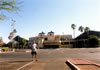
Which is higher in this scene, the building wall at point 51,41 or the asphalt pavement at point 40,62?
the building wall at point 51,41

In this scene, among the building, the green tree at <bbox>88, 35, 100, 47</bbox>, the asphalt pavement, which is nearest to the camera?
the asphalt pavement

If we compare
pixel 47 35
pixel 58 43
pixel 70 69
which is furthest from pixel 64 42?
pixel 70 69

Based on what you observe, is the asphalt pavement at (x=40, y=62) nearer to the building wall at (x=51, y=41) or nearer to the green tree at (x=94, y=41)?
the green tree at (x=94, y=41)

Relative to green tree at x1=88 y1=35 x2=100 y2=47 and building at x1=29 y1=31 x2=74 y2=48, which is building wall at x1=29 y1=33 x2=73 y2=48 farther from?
green tree at x1=88 y1=35 x2=100 y2=47

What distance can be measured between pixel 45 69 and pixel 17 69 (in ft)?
5.25

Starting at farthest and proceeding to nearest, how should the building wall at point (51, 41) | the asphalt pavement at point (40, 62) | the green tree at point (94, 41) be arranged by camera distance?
the building wall at point (51, 41) → the green tree at point (94, 41) → the asphalt pavement at point (40, 62)

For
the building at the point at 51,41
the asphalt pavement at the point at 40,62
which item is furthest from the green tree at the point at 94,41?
the asphalt pavement at the point at 40,62

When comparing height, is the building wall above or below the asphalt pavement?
above

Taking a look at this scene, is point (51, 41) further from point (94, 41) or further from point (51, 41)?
point (94, 41)

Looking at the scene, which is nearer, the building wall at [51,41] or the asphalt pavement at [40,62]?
the asphalt pavement at [40,62]

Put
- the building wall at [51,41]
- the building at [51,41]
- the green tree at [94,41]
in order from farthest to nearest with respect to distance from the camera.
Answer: the building at [51,41] < the building wall at [51,41] < the green tree at [94,41]

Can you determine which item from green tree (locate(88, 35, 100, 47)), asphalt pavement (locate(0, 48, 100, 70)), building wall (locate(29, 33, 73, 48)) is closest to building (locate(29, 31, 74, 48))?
building wall (locate(29, 33, 73, 48))

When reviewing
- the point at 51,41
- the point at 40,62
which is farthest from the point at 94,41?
the point at 40,62

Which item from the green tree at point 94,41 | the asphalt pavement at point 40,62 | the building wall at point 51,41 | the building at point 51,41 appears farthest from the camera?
the building at point 51,41
